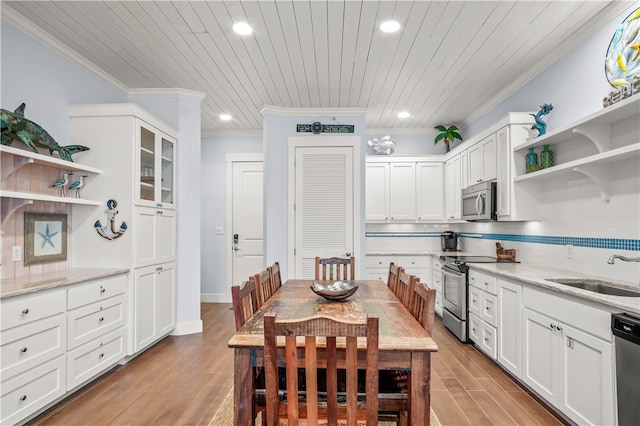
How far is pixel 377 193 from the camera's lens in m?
5.36

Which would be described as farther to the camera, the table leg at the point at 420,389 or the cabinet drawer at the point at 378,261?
the cabinet drawer at the point at 378,261

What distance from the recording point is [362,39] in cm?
286

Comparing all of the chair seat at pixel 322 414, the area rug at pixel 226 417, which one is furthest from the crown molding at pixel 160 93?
the chair seat at pixel 322 414

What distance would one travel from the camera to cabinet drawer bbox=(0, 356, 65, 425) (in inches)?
78.6

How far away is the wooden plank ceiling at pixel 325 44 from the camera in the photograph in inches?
97.1

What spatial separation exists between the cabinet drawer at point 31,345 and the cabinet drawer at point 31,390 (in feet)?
0.17

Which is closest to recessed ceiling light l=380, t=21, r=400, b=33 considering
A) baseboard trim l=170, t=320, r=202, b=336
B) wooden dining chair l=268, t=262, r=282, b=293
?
wooden dining chair l=268, t=262, r=282, b=293

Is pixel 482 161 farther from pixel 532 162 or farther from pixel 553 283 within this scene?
pixel 553 283

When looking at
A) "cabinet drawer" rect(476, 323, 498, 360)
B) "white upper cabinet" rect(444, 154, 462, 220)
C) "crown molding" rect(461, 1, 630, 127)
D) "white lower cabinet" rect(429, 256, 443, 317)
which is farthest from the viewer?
"white upper cabinet" rect(444, 154, 462, 220)

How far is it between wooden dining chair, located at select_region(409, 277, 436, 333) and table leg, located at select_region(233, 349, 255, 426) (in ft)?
2.80

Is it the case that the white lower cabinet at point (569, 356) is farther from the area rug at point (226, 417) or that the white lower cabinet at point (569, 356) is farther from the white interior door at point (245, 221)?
the white interior door at point (245, 221)

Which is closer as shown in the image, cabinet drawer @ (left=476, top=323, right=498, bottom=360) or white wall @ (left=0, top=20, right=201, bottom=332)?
white wall @ (left=0, top=20, right=201, bottom=332)

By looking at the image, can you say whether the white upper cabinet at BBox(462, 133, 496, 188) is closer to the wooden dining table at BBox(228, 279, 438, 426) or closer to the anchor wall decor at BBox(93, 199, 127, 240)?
the wooden dining table at BBox(228, 279, 438, 426)

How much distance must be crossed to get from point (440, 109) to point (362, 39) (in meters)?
2.23
